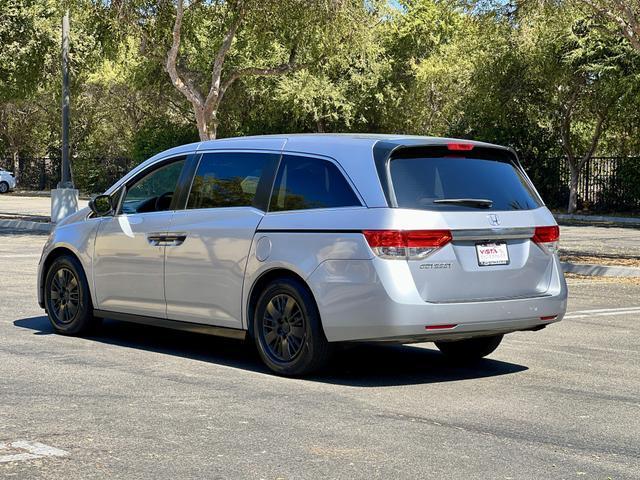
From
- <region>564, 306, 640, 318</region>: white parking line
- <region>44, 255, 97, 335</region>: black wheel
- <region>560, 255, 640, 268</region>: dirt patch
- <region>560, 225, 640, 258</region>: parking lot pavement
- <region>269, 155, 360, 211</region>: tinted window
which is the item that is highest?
<region>269, 155, 360, 211</region>: tinted window

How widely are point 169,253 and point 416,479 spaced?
4.45 meters

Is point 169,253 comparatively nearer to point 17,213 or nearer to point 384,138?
point 384,138

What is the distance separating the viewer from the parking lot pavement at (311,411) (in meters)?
6.19

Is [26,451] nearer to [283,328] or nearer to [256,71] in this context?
[283,328]

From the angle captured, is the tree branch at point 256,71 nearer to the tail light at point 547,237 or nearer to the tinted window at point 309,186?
the tinted window at point 309,186

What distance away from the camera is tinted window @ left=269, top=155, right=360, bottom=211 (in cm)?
874

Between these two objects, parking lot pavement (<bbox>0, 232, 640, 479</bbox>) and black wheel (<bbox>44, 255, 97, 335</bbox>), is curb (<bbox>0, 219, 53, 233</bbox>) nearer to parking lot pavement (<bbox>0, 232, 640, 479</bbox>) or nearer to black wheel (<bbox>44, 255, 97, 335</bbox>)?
black wheel (<bbox>44, 255, 97, 335</bbox>)

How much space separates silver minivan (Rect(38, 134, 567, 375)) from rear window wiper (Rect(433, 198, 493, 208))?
13 millimetres

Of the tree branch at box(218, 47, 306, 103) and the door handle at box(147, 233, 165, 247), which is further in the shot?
the tree branch at box(218, 47, 306, 103)

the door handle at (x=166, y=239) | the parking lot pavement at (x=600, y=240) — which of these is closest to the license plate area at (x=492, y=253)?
the door handle at (x=166, y=239)

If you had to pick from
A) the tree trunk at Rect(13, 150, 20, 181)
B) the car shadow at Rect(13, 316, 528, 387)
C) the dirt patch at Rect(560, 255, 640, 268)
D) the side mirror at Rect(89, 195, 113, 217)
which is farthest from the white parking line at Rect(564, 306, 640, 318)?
the tree trunk at Rect(13, 150, 20, 181)

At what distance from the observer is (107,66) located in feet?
195

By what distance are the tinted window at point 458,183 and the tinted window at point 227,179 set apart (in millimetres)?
1290

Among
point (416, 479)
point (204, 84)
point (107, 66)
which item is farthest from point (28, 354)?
point (107, 66)
